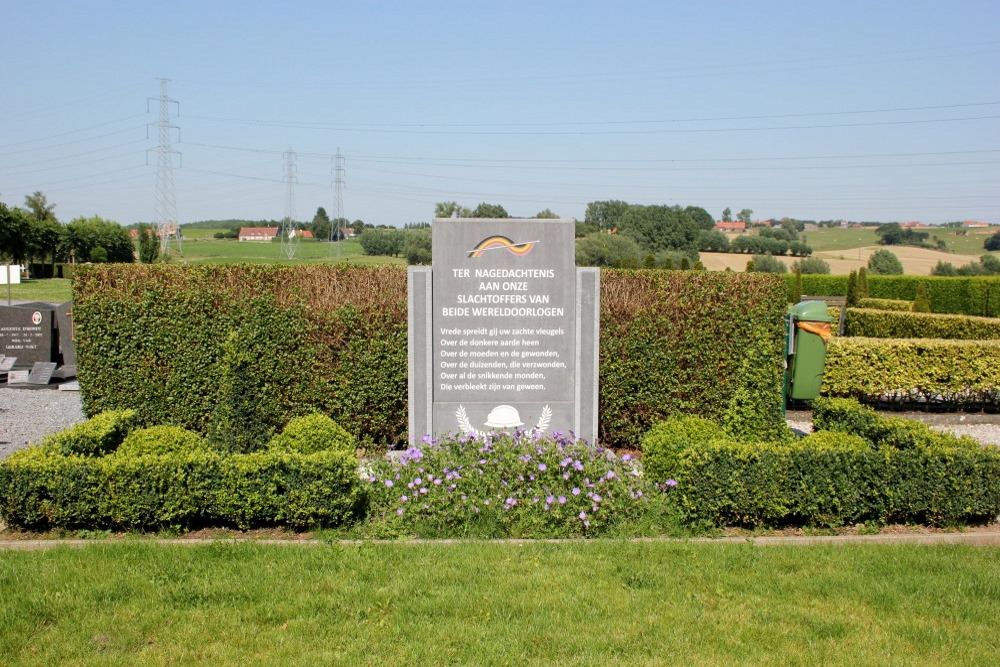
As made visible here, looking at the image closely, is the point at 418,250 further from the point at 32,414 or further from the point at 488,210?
the point at 32,414

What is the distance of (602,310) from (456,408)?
2.62m

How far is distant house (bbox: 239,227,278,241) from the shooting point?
76375 mm

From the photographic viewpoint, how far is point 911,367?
13.6 m

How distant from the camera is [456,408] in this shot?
810cm

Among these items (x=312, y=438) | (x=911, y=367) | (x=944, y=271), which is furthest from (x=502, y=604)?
(x=944, y=271)

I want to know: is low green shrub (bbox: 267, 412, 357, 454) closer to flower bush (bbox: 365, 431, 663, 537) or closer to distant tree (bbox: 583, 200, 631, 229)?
flower bush (bbox: 365, 431, 663, 537)

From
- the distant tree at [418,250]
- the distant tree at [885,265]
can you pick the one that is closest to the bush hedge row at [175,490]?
the distant tree at [418,250]

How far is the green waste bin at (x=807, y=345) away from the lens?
9.88 meters

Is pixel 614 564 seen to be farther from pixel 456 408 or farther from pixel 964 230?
pixel 964 230

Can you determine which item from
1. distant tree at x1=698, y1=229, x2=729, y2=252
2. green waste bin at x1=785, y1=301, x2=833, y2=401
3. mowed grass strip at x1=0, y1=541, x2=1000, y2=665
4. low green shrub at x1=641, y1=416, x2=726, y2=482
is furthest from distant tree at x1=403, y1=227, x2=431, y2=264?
distant tree at x1=698, y1=229, x2=729, y2=252

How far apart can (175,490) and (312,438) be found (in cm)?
146

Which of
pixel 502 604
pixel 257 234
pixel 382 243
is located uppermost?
pixel 257 234

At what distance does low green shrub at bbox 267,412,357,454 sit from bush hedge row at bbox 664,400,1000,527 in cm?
306

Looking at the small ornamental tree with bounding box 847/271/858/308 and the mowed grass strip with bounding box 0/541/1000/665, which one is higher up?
the small ornamental tree with bounding box 847/271/858/308
